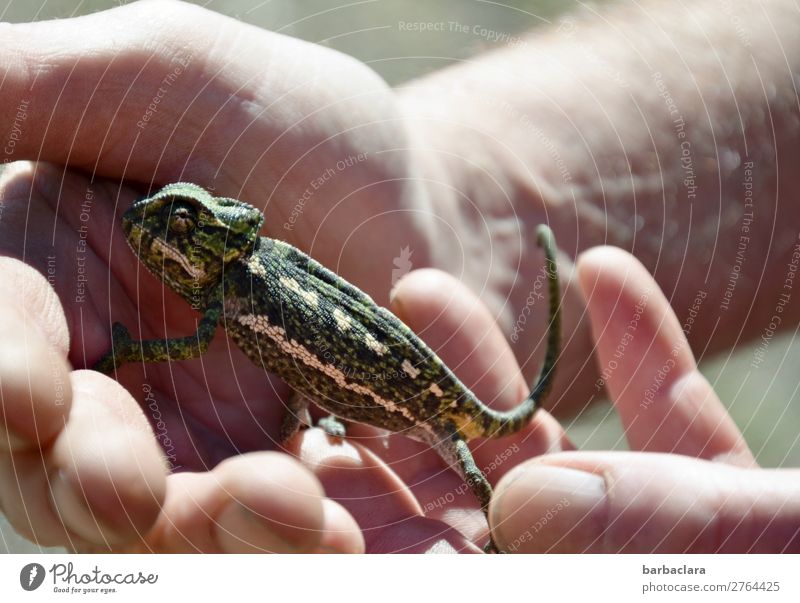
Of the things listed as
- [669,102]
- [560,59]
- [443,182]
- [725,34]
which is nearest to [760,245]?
[669,102]

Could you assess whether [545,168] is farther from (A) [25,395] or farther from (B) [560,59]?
(A) [25,395]

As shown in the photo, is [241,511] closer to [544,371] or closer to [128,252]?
[128,252]

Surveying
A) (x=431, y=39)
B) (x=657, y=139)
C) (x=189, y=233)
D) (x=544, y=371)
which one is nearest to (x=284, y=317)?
(x=189, y=233)

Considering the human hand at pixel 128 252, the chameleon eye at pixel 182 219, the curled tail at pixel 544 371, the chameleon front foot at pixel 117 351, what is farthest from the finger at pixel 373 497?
the chameleon eye at pixel 182 219

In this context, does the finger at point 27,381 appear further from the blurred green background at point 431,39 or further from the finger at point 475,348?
the finger at point 475,348

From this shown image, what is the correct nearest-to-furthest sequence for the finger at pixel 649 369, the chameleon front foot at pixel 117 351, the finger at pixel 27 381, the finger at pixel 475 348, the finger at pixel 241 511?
the finger at pixel 27 381, the finger at pixel 241 511, the chameleon front foot at pixel 117 351, the finger at pixel 649 369, the finger at pixel 475 348

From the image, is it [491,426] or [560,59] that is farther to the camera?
[560,59]
